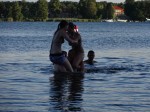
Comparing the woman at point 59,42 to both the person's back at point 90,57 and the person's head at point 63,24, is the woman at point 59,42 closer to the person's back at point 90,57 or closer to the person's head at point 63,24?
the person's head at point 63,24

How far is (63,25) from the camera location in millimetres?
17484

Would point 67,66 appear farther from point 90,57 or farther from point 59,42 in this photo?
point 90,57

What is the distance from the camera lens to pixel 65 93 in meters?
14.5

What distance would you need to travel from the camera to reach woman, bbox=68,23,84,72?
18031mm

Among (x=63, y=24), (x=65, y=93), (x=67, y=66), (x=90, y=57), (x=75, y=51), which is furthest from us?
(x=90, y=57)

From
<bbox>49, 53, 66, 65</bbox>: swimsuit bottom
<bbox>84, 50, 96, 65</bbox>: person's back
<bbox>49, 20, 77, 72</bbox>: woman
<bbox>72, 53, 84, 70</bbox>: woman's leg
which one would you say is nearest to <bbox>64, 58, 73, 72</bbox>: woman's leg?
<bbox>49, 20, 77, 72</bbox>: woman

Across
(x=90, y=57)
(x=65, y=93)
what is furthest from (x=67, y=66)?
(x=65, y=93)

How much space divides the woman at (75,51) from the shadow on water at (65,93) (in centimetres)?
56

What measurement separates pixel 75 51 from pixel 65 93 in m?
4.26

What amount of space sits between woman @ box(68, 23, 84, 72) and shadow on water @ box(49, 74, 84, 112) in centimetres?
56

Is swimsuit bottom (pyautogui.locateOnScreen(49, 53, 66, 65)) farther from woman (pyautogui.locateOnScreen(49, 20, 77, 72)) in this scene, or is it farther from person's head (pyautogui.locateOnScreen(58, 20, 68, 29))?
person's head (pyautogui.locateOnScreen(58, 20, 68, 29))

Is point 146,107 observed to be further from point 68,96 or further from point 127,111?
point 68,96

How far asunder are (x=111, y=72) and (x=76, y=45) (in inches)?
108

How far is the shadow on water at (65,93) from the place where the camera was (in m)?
12.2
